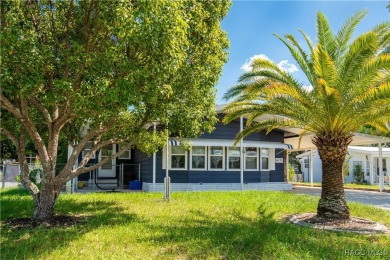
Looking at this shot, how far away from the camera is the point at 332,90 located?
7984mm

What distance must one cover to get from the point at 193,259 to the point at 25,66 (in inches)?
187

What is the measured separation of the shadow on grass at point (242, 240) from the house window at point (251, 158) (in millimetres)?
11016

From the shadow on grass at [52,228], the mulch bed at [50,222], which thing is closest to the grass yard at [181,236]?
the shadow on grass at [52,228]

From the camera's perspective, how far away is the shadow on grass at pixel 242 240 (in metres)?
6.07

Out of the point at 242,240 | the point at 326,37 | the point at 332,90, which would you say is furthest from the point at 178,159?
the point at 242,240

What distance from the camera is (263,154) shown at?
66.8 feet

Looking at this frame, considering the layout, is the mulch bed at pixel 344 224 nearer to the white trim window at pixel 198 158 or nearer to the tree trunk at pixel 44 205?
the tree trunk at pixel 44 205

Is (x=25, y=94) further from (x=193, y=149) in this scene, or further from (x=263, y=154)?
(x=263, y=154)

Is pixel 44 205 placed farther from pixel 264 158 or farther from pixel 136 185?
pixel 264 158

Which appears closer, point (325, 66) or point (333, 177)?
point (325, 66)

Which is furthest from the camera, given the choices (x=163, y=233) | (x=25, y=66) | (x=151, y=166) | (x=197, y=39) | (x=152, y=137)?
(x=151, y=166)

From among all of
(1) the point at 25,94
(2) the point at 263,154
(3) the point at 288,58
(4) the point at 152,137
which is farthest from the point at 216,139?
(1) the point at 25,94

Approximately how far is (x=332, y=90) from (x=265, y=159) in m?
12.8

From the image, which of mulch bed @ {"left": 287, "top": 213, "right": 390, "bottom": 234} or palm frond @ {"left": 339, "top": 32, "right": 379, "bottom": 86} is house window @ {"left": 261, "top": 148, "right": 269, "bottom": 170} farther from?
palm frond @ {"left": 339, "top": 32, "right": 379, "bottom": 86}
